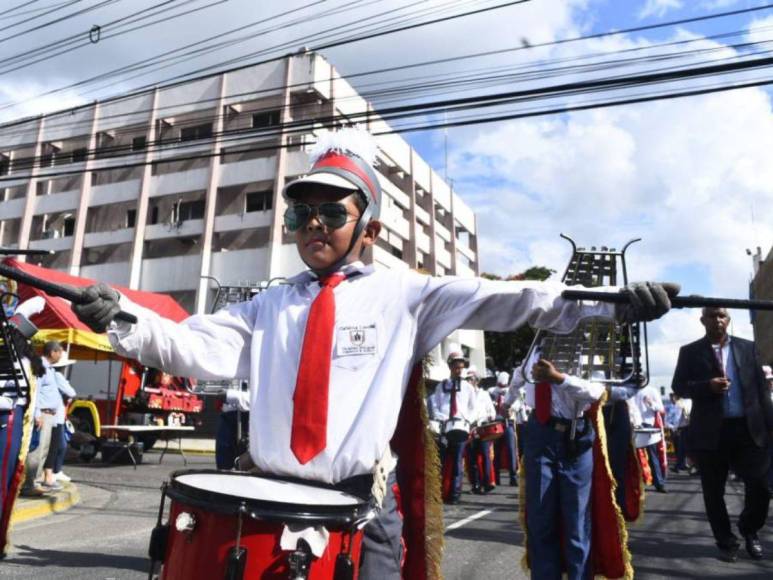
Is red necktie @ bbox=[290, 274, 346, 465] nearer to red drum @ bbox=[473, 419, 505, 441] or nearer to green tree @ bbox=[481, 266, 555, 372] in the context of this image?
red drum @ bbox=[473, 419, 505, 441]

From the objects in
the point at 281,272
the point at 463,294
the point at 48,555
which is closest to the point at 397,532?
the point at 463,294

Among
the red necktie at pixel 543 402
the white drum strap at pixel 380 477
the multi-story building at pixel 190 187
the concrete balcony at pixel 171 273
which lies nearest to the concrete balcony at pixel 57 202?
the multi-story building at pixel 190 187

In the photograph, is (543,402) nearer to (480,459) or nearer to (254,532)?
(254,532)

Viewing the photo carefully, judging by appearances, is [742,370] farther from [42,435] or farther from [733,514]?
[42,435]

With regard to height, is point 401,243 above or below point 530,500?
above

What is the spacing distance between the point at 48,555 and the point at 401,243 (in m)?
32.8

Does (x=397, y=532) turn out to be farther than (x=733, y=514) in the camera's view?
No

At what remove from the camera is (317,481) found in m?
2.48

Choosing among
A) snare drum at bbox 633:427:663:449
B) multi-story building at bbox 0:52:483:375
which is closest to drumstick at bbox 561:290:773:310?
snare drum at bbox 633:427:663:449

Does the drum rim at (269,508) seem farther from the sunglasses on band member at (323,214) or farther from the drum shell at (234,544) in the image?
the sunglasses on band member at (323,214)

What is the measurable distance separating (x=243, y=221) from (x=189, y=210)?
3751mm

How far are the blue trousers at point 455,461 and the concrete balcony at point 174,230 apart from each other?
24.0 m

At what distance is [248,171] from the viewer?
109 feet

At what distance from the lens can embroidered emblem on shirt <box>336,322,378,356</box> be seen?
2598 mm
